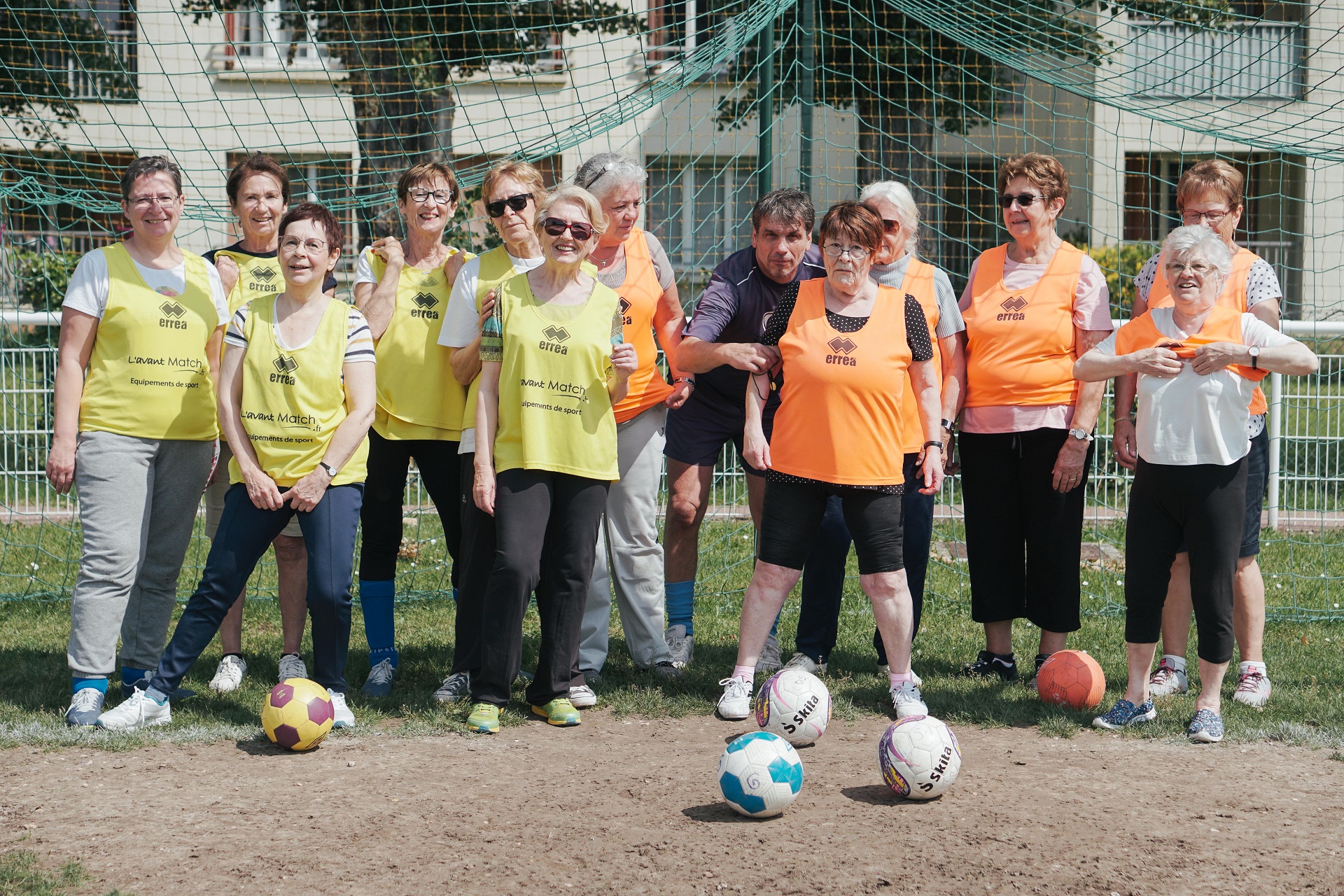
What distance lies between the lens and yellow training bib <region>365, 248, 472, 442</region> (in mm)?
4777

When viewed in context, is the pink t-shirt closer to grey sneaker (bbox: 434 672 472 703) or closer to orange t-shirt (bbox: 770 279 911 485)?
orange t-shirt (bbox: 770 279 911 485)

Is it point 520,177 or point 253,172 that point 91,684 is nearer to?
point 253,172

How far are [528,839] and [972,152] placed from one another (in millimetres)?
11605

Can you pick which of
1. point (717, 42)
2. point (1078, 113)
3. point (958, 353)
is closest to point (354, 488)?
point (958, 353)

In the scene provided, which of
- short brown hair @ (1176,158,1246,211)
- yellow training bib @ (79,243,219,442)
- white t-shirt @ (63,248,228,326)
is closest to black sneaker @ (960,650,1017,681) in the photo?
short brown hair @ (1176,158,1246,211)

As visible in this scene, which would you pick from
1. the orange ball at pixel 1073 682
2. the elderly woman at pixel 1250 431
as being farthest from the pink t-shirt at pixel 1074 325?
the orange ball at pixel 1073 682

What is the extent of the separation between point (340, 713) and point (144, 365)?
1.45 meters

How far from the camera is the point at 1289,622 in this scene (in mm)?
6305

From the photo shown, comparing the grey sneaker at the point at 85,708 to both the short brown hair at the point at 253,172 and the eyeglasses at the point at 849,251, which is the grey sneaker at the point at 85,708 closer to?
the short brown hair at the point at 253,172

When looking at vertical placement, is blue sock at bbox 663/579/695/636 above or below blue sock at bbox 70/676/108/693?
above

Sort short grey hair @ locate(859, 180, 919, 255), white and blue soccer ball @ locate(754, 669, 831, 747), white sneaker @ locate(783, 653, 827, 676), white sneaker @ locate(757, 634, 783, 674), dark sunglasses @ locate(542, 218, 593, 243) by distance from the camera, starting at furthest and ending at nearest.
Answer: white sneaker @ locate(757, 634, 783, 674)
white sneaker @ locate(783, 653, 827, 676)
short grey hair @ locate(859, 180, 919, 255)
dark sunglasses @ locate(542, 218, 593, 243)
white and blue soccer ball @ locate(754, 669, 831, 747)

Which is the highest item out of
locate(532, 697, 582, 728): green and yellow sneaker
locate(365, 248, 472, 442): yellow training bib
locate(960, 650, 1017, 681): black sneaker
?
locate(365, 248, 472, 442): yellow training bib

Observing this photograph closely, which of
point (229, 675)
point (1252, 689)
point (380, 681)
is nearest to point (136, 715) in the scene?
point (229, 675)

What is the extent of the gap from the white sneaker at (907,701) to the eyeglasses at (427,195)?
253cm
